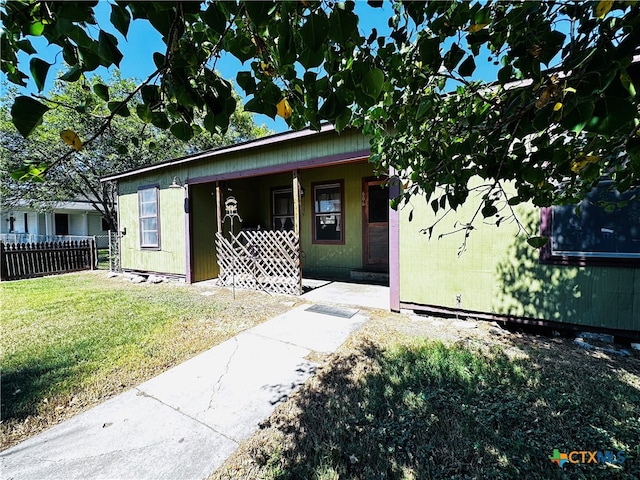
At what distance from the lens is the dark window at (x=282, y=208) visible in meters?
7.87

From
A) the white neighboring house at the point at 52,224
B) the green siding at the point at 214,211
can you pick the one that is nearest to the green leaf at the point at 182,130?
the green siding at the point at 214,211

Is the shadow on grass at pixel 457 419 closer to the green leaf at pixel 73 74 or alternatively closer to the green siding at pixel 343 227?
the green leaf at pixel 73 74

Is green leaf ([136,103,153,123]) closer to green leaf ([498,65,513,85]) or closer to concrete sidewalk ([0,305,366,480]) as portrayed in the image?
green leaf ([498,65,513,85])

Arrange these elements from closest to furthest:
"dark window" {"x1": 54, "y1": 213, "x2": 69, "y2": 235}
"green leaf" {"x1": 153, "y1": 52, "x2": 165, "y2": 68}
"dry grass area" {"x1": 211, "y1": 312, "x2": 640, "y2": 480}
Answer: "green leaf" {"x1": 153, "y1": 52, "x2": 165, "y2": 68}
"dry grass area" {"x1": 211, "y1": 312, "x2": 640, "y2": 480}
"dark window" {"x1": 54, "y1": 213, "x2": 69, "y2": 235}

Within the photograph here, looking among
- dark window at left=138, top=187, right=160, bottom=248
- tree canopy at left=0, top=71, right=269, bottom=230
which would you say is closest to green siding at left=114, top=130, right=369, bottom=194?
dark window at left=138, top=187, right=160, bottom=248

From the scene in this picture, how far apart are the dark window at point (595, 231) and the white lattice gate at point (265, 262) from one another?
3761 mm

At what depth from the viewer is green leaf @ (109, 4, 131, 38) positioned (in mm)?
788

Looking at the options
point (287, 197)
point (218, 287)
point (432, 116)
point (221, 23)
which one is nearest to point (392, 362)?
point (432, 116)

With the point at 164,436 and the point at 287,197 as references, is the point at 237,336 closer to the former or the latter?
the point at 164,436

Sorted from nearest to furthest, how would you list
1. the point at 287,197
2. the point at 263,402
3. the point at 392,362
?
the point at 263,402
the point at 392,362
the point at 287,197

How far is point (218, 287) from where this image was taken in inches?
255

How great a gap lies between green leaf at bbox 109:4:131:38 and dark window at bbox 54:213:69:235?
973 inches

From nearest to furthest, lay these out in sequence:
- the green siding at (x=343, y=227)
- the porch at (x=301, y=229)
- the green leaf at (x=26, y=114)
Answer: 1. the green leaf at (x=26, y=114)
2. the porch at (x=301, y=229)
3. the green siding at (x=343, y=227)

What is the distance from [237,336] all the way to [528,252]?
3752 mm
